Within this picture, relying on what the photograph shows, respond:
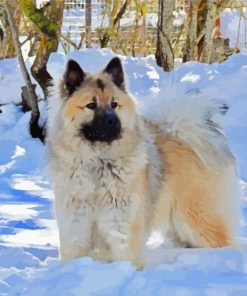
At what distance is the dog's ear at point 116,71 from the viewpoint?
4.14m

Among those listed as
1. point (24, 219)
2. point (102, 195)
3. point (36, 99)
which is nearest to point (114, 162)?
point (102, 195)

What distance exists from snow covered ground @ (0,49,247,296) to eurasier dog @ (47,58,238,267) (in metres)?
0.24

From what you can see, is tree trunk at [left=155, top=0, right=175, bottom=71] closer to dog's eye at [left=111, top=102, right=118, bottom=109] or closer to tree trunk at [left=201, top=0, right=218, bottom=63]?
tree trunk at [left=201, top=0, right=218, bottom=63]

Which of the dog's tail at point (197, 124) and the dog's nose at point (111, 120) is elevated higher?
the dog's nose at point (111, 120)

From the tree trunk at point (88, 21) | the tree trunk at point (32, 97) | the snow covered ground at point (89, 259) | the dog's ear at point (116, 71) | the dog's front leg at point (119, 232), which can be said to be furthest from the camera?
the tree trunk at point (88, 21)

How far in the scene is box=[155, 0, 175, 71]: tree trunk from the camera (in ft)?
36.9

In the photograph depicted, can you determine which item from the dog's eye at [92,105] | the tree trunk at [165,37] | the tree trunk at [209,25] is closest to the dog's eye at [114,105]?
the dog's eye at [92,105]

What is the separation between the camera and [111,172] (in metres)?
4.07

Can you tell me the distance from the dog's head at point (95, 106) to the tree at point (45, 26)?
18.4 feet

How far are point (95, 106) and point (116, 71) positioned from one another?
0.37m

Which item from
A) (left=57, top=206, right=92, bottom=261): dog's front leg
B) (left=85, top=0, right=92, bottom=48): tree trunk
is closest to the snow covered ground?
(left=57, top=206, right=92, bottom=261): dog's front leg

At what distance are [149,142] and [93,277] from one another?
46.0 inches

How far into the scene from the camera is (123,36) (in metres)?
14.1

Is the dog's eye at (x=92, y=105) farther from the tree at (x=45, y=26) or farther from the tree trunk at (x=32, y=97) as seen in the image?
the tree at (x=45, y=26)
